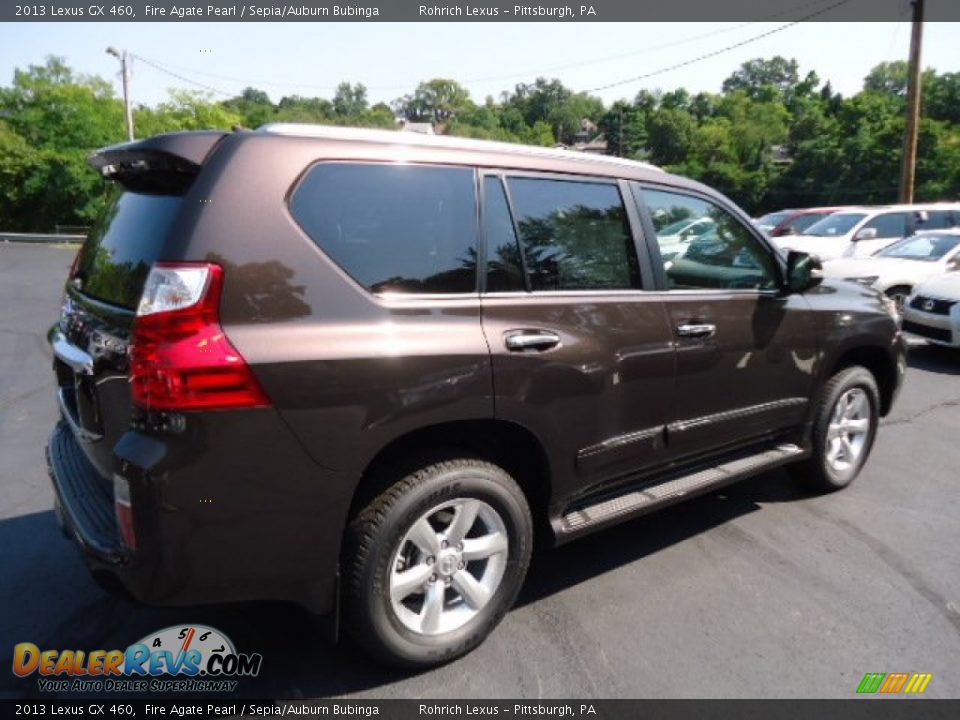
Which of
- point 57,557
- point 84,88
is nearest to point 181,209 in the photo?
point 57,557

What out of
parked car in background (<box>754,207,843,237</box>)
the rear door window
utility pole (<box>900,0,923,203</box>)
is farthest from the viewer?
utility pole (<box>900,0,923,203</box>)

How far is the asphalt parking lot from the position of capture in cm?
260

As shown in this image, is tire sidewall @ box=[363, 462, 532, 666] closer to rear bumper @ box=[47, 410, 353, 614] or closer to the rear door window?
rear bumper @ box=[47, 410, 353, 614]

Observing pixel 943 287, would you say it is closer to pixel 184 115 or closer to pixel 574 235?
pixel 574 235

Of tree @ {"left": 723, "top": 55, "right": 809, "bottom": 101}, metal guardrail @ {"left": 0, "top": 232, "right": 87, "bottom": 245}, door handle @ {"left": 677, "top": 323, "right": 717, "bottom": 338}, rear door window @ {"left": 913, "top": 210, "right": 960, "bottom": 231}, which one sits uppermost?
tree @ {"left": 723, "top": 55, "right": 809, "bottom": 101}

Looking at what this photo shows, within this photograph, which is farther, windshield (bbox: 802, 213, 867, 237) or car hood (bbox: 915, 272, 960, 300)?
windshield (bbox: 802, 213, 867, 237)

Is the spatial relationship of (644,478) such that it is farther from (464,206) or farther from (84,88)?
(84,88)

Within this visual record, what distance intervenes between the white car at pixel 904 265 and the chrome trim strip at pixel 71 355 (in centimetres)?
976

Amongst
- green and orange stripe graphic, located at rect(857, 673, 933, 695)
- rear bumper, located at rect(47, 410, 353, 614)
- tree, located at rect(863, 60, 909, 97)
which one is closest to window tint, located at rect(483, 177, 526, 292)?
rear bumper, located at rect(47, 410, 353, 614)

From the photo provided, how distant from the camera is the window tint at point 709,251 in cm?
339

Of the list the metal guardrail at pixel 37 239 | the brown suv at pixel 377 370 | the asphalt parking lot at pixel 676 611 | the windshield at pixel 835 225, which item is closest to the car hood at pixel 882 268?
the windshield at pixel 835 225

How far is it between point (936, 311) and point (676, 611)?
7221 mm

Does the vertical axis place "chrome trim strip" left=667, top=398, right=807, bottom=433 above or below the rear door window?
below

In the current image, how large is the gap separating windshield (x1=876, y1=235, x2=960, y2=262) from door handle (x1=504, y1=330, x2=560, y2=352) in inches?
380
